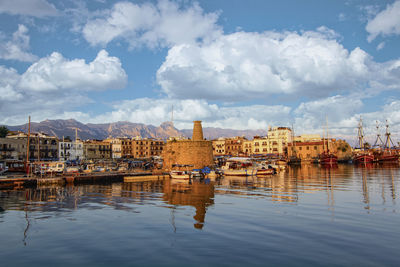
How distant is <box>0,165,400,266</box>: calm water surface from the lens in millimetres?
11492

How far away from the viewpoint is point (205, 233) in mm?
15047

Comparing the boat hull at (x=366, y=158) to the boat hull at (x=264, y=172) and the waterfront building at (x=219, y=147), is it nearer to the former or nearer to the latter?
the waterfront building at (x=219, y=147)

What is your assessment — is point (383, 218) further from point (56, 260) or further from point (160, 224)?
point (56, 260)

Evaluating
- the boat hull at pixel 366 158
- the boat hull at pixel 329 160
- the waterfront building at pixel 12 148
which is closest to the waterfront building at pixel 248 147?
the boat hull at pixel 329 160

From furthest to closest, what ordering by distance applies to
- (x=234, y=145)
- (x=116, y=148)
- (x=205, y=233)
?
(x=234, y=145) < (x=116, y=148) < (x=205, y=233)

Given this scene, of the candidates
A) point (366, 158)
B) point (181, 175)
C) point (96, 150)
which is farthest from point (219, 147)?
point (181, 175)

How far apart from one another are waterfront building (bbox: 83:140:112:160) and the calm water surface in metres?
→ 79.2

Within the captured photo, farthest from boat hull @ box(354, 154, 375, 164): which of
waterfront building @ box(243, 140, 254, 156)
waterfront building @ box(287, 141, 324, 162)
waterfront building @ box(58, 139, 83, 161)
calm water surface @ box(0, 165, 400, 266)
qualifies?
waterfront building @ box(58, 139, 83, 161)

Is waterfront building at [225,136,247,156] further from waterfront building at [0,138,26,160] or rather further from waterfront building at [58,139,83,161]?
waterfront building at [0,138,26,160]

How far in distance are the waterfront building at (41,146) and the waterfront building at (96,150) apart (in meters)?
14.1

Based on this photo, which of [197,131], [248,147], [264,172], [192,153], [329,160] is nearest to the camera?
[264,172]

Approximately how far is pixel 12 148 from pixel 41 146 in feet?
29.5

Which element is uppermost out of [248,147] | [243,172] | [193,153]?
[248,147]

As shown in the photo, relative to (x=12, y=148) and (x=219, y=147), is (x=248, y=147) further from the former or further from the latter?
(x=12, y=148)
